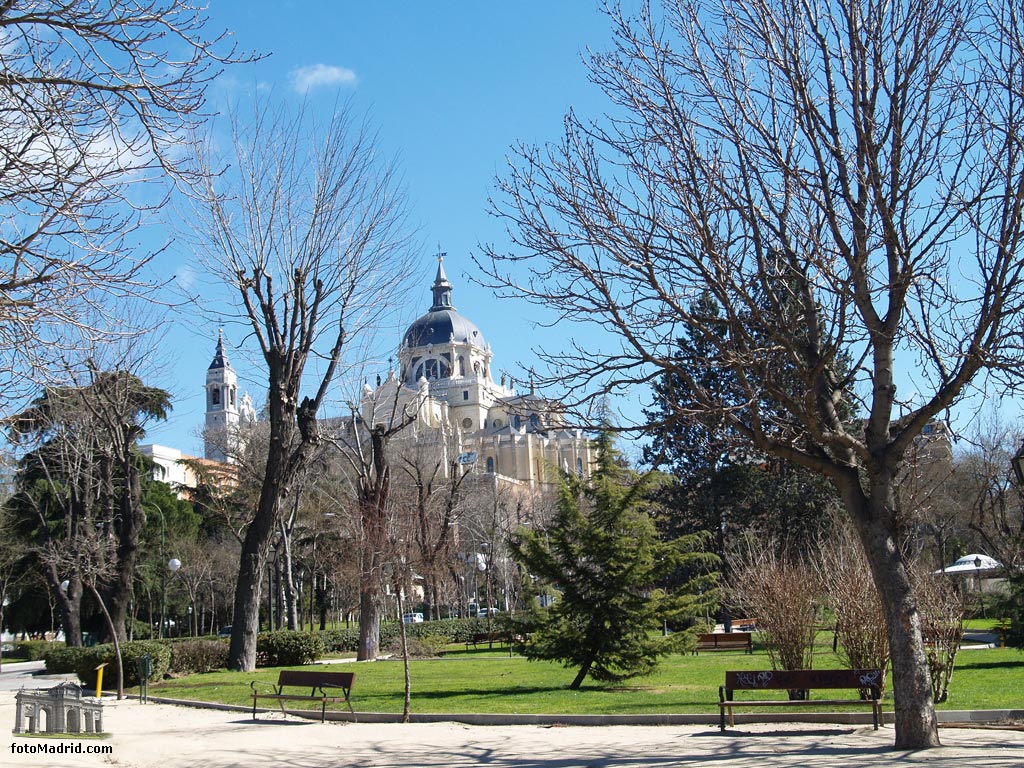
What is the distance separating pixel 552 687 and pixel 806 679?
6458mm

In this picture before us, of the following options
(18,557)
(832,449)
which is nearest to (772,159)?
(832,449)

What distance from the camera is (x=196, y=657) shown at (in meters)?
22.9

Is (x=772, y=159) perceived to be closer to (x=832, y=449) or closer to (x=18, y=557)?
(x=832, y=449)

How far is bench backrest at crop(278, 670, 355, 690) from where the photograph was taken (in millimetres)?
14130

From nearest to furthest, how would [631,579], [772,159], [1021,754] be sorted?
[1021,754]
[772,159]
[631,579]

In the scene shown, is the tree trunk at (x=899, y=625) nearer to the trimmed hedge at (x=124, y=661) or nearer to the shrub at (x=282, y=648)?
the trimmed hedge at (x=124, y=661)

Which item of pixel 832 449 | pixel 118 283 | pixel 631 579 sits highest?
pixel 118 283

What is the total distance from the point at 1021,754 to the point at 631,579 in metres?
8.22

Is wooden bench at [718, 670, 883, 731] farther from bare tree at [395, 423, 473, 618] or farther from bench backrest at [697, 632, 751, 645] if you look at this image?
bare tree at [395, 423, 473, 618]

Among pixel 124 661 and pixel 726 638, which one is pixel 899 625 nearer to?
pixel 124 661

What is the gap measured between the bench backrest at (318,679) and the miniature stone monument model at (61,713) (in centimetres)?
265

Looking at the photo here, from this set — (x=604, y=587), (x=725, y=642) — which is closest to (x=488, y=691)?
(x=604, y=587)

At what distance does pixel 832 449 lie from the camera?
34.6 feet

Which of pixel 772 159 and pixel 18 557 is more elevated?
pixel 772 159
